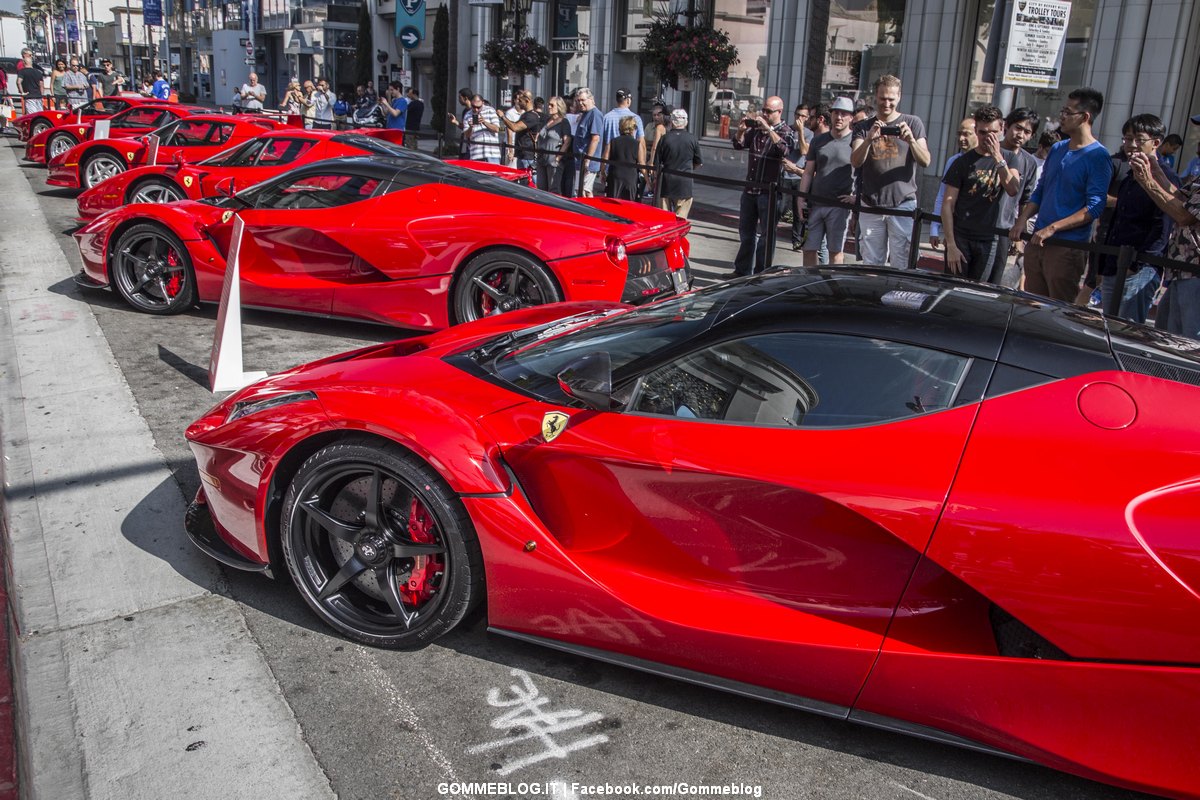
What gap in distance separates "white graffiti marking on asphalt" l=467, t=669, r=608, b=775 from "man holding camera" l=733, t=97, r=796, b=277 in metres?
6.73

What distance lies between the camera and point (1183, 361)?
283cm

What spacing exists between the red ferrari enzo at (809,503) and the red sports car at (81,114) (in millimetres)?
16225

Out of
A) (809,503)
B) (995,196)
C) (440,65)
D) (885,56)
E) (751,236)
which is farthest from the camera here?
(440,65)

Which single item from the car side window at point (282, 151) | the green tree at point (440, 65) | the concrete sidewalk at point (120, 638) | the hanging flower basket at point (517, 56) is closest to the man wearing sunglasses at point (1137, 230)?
the concrete sidewalk at point (120, 638)

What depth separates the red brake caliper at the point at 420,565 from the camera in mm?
3254

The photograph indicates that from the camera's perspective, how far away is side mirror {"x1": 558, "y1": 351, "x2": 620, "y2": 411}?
2.92 metres

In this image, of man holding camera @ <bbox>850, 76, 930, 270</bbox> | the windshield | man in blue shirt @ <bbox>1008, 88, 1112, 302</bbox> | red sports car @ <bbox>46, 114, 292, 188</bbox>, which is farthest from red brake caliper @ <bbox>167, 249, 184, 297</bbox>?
red sports car @ <bbox>46, 114, 292, 188</bbox>

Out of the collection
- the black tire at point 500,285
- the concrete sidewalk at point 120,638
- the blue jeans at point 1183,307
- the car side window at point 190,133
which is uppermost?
the car side window at point 190,133

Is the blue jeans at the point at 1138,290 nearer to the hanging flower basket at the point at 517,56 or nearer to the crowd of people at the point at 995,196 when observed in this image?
the crowd of people at the point at 995,196

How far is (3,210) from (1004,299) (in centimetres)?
1327

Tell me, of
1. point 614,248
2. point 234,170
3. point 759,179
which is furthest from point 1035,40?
point 234,170

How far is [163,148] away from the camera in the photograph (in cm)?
1321

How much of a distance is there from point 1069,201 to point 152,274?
6.57m

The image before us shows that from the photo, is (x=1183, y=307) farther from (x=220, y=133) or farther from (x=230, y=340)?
(x=220, y=133)
